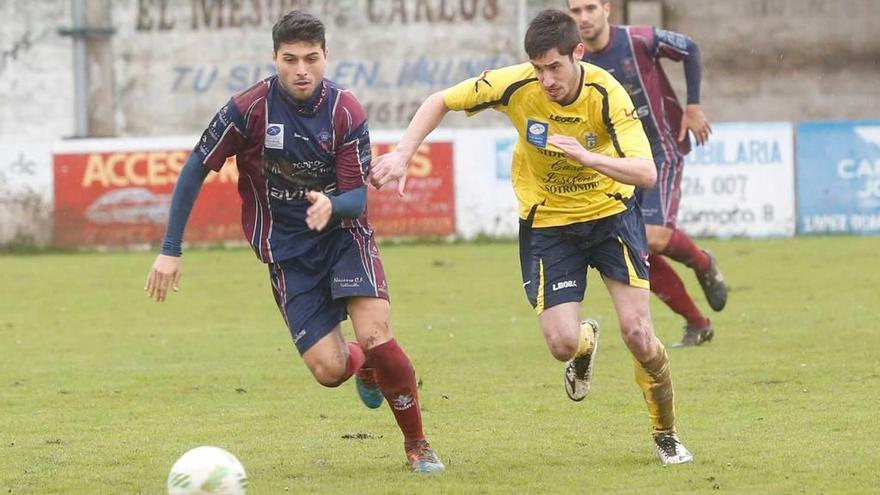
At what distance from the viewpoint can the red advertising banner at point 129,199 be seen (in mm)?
22406

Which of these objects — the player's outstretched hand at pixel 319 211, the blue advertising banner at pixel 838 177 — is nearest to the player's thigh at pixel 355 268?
the player's outstretched hand at pixel 319 211

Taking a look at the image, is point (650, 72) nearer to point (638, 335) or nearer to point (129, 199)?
point (638, 335)

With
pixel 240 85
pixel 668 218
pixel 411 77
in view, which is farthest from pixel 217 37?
pixel 668 218

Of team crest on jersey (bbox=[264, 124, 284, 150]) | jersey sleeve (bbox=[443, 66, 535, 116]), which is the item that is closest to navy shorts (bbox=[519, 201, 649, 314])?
jersey sleeve (bbox=[443, 66, 535, 116])

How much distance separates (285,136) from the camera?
270 inches

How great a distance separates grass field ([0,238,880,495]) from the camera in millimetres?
6750

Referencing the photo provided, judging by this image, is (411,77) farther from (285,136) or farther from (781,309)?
(285,136)

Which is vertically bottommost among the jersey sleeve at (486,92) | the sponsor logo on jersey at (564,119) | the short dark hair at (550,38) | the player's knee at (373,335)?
the player's knee at (373,335)

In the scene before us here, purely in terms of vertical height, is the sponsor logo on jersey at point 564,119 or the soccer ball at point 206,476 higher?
the sponsor logo on jersey at point 564,119

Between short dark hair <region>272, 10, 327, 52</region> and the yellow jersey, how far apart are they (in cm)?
68

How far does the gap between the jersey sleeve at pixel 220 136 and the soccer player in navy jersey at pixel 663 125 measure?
3.79m

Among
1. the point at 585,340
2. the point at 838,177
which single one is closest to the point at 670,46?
the point at 585,340

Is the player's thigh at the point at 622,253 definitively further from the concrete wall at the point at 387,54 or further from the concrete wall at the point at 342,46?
the concrete wall at the point at 342,46

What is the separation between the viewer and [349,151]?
688cm
